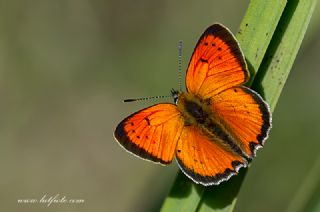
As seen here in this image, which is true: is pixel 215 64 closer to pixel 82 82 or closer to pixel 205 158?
pixel 205 158

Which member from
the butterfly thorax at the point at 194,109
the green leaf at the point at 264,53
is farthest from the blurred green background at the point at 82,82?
the green leaf at the point at 264,53

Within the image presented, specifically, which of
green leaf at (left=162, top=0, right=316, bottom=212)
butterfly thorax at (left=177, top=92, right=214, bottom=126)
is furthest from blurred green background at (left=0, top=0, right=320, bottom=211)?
green leaf at (left=162, top=0, right=316, bottom=212)

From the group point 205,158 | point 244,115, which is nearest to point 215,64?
point 244,115

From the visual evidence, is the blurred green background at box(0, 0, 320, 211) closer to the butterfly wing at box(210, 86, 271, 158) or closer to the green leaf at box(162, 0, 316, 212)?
the butterfly wing at box(210, 86, 271, 158)

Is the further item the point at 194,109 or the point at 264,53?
the point at 194,109

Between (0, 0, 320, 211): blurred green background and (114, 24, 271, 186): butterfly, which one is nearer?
(114, 24, 271, 186): butterfly

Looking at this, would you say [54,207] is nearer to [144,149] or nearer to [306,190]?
[144,149]

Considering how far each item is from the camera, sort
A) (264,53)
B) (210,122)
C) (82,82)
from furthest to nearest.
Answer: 1. (82,82)
2. (210,122)
3. (264,53)
